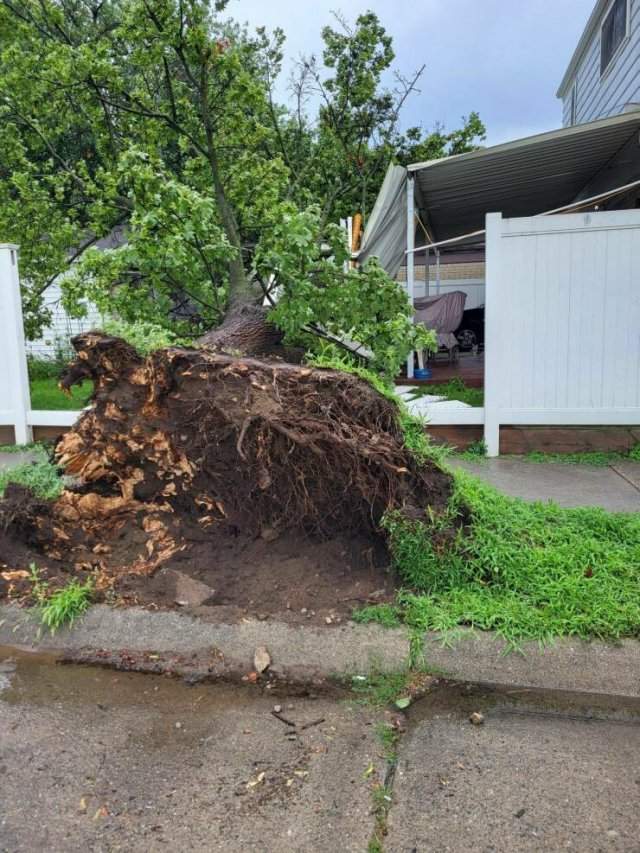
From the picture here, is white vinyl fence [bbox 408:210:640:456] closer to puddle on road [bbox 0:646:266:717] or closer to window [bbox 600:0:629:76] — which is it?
puddle on road [bbox 0:646:266:717]

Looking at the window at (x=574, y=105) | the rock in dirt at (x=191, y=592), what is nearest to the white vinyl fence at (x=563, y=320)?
the rock in dirt at (x=191, y=592)

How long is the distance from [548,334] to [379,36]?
907 cm

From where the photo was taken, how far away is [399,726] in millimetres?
2527

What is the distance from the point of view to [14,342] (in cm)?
687

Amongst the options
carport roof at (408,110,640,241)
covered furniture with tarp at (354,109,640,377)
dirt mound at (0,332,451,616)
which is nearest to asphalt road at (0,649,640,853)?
dirt mound at (0,332,451,616)

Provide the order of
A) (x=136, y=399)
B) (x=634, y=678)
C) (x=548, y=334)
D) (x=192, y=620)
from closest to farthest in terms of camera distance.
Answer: (x=634, y=678)
(x=192, y=620)
(x=136, y=399)
(x=548, y=334)

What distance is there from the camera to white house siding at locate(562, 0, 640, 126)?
33.1ft

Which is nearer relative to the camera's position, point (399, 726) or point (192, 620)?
point (399, 726)

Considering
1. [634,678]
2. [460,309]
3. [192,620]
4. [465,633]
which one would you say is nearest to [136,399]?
[192,620]

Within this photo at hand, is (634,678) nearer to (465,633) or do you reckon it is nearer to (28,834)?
(465,633)

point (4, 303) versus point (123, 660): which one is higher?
point (4, 303)

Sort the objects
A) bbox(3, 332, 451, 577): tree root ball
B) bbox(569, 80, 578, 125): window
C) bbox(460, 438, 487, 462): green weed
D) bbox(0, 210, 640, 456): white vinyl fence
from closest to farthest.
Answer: bbox(3, 332, 451, 577): tree root ball < bbox(0, 210, 640, 456): white vinyl fence < bbox(460, 438, 487, 462): green weed < bbox(569, 80, 578, 125): window

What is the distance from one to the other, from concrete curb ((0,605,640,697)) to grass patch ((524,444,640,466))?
3153mm

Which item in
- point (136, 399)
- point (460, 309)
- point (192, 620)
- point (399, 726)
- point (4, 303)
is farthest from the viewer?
point (460, 309)
